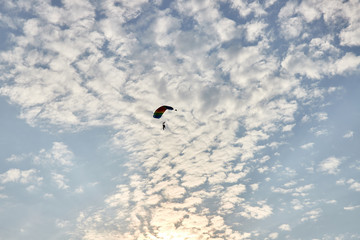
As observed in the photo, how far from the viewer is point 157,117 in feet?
192
